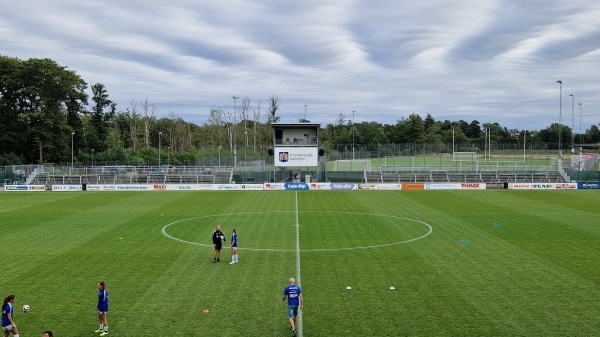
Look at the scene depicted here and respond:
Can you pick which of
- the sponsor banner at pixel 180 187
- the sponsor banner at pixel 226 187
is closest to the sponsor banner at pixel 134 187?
the sponsor banner at pixel 180 187

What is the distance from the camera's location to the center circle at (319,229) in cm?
2469

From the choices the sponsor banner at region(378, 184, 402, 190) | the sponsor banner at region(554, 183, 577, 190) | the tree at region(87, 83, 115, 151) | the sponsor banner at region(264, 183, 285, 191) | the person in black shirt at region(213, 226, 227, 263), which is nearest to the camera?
the person in black shirt at region(213, 226, 227, 263)

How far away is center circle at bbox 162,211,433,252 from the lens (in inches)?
972

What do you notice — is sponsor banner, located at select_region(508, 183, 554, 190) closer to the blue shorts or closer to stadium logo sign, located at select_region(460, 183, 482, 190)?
stadium logo sign, located at select_region(460, 183, 482, 190)

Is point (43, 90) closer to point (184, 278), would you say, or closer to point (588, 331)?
point (184, 278)

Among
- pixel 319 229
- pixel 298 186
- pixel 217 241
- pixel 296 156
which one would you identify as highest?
pixel 296 156

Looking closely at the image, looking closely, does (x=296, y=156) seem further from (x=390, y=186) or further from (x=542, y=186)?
(x=542, y=186)

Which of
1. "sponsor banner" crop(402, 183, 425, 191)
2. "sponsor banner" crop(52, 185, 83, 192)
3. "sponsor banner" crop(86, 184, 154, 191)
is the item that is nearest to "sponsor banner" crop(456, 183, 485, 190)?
"sponsor banner" crop(402, 183, 425, 191)

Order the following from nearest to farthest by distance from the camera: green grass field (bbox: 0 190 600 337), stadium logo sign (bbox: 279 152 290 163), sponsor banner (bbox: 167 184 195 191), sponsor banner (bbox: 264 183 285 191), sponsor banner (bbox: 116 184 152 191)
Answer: green grass field (bbox: 0 190 600 337) < sponsor banner (bbox: 167 184 195 191) < sponsor banner (bbox: 116 184 152 191) < sponsor banner (bbox: 264 183 285 191) < stadium logo sign (bbox: 279 152 290 163)

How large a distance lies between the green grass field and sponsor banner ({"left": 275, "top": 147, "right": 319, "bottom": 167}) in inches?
941

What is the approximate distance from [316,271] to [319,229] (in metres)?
9.82

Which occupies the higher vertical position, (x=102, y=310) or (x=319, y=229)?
(x=102, y=310)

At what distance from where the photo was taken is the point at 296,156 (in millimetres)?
61125

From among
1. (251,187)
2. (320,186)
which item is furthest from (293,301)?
(251,187)
